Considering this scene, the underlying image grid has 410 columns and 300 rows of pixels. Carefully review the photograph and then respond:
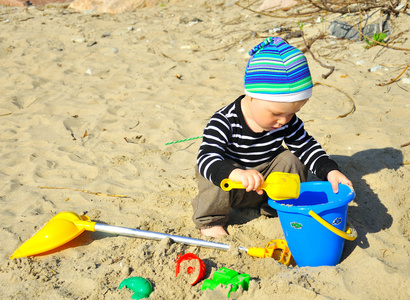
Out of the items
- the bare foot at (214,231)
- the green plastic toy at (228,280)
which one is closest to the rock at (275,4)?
the bare foot at (214,231)

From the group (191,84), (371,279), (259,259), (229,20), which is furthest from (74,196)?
(229,20)

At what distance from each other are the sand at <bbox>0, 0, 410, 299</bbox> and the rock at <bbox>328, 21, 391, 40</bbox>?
15 cm

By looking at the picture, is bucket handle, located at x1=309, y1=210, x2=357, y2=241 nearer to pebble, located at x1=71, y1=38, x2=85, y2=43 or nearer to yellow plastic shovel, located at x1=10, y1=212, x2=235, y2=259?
yellow plastic shovel, located at x1=10, y1=212, x2=235, y2=259

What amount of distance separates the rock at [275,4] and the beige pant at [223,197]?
4714 mm

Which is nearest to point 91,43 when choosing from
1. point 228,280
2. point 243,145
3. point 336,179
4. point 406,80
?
point 406,80

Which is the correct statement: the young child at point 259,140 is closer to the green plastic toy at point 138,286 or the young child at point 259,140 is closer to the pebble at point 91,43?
the green plastic toy at point 138,286

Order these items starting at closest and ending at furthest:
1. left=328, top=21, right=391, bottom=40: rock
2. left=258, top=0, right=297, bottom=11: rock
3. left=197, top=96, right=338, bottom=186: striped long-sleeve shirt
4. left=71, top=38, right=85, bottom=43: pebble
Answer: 1. left=197, top=96, right=338, bottom=186: striped long-sleeve shirt
2. left=328, top=21, right=391, bottom=40: rock
3. left=71, top=38, right=85, bottom=43: pebble
4. left=258, top=0, right=297, bottom=11: rock

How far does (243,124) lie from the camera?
6.84ft

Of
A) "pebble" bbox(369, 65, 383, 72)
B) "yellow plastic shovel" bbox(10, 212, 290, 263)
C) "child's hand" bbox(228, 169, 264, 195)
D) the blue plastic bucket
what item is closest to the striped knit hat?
"child's hand" bbox(228, 169, 264, 195)

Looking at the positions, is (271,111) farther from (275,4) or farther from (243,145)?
(275,4)

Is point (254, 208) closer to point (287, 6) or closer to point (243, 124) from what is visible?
point (243, 124)

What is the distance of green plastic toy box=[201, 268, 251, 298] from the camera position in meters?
1.60

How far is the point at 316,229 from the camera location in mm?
1746

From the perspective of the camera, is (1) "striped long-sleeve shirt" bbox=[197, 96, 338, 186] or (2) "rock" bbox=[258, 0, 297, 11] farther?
(2) "rock" bbox=[258, 0, 297, 11]
